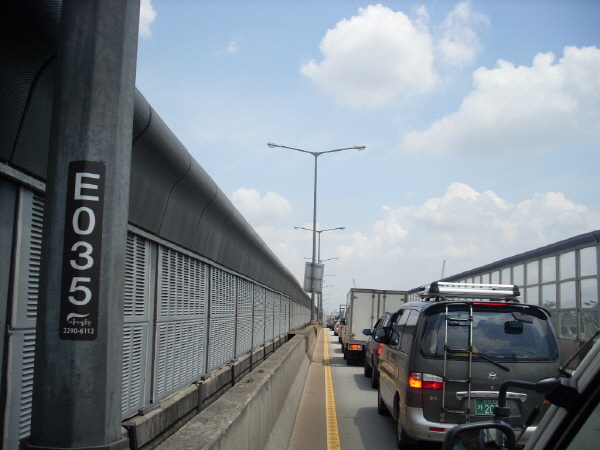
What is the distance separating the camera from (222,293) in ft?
36.7

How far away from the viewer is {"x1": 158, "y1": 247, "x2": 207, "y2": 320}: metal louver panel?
700cm

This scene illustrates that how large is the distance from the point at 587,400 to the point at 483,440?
79cm

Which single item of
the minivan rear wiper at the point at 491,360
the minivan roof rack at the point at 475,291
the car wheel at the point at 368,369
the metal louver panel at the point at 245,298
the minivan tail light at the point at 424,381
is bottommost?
the car wheel at the point at 368,369

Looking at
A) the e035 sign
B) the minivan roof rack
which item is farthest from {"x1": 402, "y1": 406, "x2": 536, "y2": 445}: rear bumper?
the e035 sign

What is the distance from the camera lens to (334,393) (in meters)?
15.3

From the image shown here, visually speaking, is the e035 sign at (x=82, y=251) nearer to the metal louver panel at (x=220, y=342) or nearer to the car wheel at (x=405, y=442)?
the car wheel at (x=405, y=442)

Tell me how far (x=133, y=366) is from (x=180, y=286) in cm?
195

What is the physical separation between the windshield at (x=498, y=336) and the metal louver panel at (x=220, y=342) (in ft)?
11.9

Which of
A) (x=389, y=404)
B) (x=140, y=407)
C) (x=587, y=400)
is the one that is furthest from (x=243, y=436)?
(x=389, y=404)

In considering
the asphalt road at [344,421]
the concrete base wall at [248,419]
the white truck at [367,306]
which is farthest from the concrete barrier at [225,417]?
the white truck at [367,306]

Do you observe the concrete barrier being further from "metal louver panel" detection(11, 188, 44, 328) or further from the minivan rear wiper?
the minivan rear wiper

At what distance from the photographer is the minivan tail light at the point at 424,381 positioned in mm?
7559

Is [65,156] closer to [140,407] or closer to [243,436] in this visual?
[243,436]

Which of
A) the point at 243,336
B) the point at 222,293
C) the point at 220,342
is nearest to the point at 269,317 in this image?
the point at 243,336
